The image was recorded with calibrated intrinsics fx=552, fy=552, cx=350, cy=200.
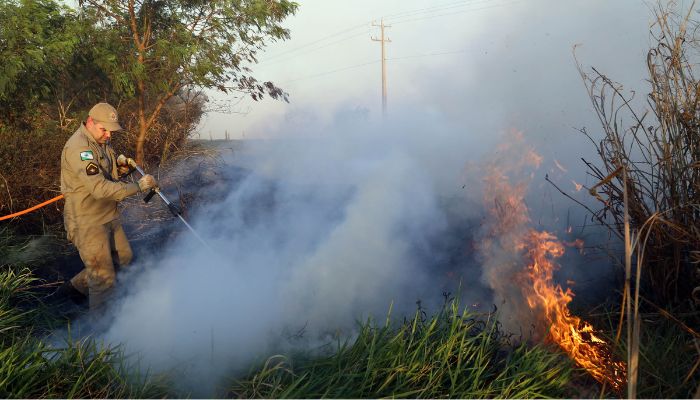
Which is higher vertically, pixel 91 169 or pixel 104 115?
pixel 104 115

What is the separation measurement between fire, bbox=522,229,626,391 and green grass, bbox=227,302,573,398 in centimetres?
16

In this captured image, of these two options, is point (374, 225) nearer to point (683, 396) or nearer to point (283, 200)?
point (283, 200)

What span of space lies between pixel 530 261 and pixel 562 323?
2.13 ft

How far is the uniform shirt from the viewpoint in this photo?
16.1 feet

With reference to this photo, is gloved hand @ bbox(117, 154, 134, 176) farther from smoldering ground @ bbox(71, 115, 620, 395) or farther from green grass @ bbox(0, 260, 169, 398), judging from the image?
green grass @ bbox(0, 260, 169, 398)

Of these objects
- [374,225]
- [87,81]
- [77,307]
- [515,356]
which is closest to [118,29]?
[87,81]

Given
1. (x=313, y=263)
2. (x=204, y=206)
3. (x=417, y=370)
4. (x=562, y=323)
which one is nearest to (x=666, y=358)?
(x=562, y=323)

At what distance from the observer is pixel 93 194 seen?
4.92m

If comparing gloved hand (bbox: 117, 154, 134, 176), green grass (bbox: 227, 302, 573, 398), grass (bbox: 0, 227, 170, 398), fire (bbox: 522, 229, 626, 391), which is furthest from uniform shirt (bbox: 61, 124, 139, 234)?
fire (bbox: 522, 229, 626, 391)

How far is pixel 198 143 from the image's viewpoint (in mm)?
10836

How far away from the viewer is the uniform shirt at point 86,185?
16.1 ft

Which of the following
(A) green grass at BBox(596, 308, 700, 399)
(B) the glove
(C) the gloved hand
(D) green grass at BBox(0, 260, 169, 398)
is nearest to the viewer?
(D) green grass at BBox(0, 260, 169, 398)

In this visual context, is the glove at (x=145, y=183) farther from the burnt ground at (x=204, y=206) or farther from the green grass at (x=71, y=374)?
the green grass at (x=71, y=374)

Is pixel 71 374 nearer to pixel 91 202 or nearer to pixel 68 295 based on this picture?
pixel 91 202
